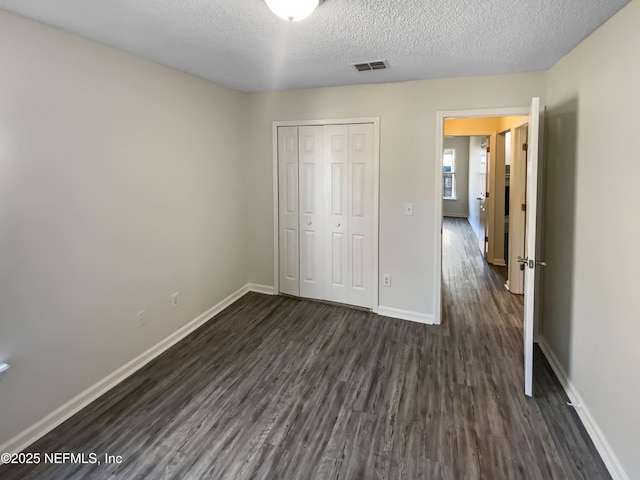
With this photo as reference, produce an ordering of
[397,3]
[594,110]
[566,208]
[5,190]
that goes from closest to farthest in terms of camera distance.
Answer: [397,3] → [5,190] → [594,110] → [566,208]

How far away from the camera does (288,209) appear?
4297mm

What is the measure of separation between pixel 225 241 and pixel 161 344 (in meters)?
1.30

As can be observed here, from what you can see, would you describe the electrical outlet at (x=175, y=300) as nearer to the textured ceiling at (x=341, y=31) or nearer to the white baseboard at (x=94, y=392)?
the white baseboard at (x=94, y=392)

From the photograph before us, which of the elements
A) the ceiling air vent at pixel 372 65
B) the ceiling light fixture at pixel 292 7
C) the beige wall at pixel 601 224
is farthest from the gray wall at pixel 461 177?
→ the ceiling light fixture at pixel 292 7

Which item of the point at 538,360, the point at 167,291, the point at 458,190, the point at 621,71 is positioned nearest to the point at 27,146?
the point at 167,291

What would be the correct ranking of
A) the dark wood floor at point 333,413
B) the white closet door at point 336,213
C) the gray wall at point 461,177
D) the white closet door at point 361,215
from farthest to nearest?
the gray wall at point 461,177 → the white closet door at point 336,213 → the white closet door at point 361,215 → the dark wood floor at point 333,413

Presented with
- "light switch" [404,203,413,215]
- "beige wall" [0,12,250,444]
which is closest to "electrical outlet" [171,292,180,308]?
"beige wall" [0,12,250,444]

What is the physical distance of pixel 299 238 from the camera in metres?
4.29

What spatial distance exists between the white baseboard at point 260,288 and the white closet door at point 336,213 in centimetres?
72

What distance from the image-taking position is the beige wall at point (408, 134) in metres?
3.30

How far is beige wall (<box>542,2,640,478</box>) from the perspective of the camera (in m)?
1.76

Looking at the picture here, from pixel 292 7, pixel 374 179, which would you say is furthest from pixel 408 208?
pixel 292 7

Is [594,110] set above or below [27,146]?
above

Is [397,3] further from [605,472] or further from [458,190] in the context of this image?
[458,190]
